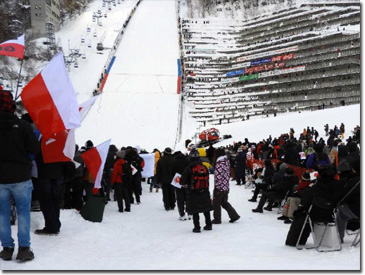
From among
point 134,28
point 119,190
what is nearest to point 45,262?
point 119,190

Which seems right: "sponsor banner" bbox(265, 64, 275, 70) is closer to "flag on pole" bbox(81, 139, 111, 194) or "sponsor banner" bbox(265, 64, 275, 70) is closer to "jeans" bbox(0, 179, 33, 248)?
"flag on pole" bbox(81, 139, 111, 194)

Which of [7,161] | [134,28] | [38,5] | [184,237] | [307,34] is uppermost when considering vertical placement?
[38,5]

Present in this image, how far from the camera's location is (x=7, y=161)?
5.15 m

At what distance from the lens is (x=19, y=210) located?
5336 mm

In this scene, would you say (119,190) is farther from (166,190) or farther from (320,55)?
(320,55)

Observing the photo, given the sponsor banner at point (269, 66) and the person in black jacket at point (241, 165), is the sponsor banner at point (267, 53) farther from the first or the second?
the person in black jacket at point (241, 165)

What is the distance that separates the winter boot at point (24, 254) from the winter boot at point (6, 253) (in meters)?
0.11

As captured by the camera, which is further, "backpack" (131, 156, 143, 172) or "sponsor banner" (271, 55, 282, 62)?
"sponsor banner" (271, 55, 282, 62)

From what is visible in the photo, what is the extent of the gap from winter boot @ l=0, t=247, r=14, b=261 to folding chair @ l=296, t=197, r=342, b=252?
4013 mm

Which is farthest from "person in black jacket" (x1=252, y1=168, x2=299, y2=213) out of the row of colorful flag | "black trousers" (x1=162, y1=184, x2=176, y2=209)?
the row of colorful flag

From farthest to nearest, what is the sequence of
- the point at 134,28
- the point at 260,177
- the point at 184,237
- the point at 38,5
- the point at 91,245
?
1. the point at 38,5
2. the point at 134,28
3. the point at 260,177
4. the point at 184,237
5. the point at 91,245

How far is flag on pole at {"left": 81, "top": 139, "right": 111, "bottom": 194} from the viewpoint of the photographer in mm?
8469

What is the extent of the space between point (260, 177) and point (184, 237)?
17.1 ft

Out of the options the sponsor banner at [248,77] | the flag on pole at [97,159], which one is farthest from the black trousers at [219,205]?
the sponsor banner at [248,77]
